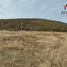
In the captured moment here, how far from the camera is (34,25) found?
2348mm

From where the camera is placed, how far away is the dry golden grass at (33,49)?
1.91 meters

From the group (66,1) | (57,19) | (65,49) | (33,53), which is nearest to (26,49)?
(33,53)

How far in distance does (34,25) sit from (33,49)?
380 mm

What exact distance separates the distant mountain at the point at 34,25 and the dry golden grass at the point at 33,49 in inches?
2.4

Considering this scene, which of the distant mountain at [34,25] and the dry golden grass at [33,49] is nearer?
the dry golden grass at [33,49]

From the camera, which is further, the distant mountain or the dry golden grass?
the distant mountain

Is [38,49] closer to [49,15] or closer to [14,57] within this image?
[14,57]

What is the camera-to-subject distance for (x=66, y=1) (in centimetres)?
234

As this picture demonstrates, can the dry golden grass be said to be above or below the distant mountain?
below

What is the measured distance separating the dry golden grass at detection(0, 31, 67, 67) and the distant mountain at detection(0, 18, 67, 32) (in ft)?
0.20

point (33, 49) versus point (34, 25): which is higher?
point (34, 25)

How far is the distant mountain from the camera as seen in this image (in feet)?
7.68

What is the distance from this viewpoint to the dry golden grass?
1912 millimetres

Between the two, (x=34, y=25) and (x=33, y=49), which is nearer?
(x=33, y=49)
